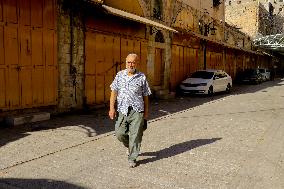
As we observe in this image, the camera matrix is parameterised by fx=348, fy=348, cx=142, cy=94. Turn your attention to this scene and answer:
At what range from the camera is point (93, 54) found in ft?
43.8

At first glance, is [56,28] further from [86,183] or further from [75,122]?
[86,183]

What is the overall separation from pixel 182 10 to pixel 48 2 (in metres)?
12.8

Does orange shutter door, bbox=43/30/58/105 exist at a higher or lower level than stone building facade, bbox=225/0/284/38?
lower

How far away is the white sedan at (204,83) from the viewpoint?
19516 mm

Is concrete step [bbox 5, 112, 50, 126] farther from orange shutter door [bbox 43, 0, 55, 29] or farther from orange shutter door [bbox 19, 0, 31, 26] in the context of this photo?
orange shutter door [bbox 43, 0, 55, 29]

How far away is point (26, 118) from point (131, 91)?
488 cm

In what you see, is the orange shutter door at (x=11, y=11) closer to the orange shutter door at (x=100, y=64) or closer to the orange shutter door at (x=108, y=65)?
the orange shutter door at (x=100, y=64)

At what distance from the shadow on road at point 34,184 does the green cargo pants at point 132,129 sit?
1292 millimetres

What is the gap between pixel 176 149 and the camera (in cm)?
733

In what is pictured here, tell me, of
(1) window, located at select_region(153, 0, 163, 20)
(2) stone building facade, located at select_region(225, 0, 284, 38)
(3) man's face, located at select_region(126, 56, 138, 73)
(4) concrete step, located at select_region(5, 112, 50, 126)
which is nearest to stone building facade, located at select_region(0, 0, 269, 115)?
(1) window, located at select_region(153, 0, 163, 20)

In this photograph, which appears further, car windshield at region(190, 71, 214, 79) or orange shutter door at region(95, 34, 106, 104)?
car windshield at region(190, 71, 214, 79)

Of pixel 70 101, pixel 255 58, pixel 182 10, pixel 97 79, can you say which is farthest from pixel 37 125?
pixel 255 58

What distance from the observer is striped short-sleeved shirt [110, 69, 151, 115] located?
5953 millimetres

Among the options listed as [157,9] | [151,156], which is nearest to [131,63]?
[151,156]
